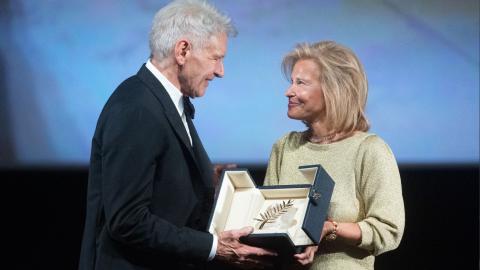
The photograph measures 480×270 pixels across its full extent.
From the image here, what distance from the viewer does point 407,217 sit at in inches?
130

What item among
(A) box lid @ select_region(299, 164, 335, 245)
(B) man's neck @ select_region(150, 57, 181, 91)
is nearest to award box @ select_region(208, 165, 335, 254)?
(A) box lid @ select_region(299, 164, 335, 245)

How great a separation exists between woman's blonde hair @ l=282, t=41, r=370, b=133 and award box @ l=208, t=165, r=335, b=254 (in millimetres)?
211

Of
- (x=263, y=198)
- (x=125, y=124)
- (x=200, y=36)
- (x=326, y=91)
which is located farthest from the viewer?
(x=326, y=91)

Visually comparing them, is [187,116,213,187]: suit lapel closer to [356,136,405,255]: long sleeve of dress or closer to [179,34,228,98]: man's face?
[179,34,228,98]: man's face

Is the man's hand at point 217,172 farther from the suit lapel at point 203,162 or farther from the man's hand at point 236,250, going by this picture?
the man's hand at point 236,250

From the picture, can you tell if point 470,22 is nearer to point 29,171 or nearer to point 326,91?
point 326,91

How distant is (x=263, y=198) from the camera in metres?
2.09

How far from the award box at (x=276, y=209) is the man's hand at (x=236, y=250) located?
0.02 m

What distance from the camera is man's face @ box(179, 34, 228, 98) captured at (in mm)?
1972

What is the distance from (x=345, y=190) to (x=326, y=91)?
27cm

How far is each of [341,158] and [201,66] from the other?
0.47 metres

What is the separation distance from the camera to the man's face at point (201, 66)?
1.97 meters

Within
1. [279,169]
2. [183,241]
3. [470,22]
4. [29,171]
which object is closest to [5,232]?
[29,171]

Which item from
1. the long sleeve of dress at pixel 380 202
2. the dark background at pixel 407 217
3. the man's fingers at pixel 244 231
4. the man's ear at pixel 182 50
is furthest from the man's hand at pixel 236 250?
the dark background at pixel 407 217
